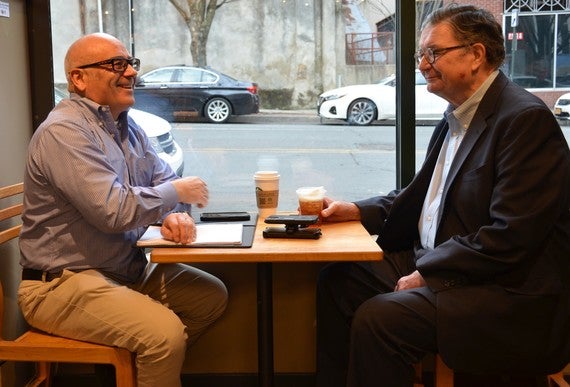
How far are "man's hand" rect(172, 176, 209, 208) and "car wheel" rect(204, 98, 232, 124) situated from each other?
77 centimetres

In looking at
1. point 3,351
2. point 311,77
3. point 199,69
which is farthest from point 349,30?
point 3,351

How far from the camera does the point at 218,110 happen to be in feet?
10.6

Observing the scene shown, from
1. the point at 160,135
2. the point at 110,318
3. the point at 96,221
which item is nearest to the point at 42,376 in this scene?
the point at 110,318

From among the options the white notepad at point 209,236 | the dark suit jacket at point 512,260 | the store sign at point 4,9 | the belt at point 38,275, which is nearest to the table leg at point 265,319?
the white notepad at point 209,236

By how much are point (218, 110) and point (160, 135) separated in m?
0.28

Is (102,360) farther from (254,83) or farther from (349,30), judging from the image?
(349,30)

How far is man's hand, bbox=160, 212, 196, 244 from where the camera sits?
2.25 meters

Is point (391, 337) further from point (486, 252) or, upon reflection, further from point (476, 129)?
point (476, 129)

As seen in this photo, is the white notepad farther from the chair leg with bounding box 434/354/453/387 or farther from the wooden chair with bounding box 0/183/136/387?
the chair leg with bounding box 434/354/453/387

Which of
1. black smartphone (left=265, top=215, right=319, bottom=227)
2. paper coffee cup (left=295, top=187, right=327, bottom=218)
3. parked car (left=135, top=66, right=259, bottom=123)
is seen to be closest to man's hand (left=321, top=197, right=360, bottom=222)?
paper coffee cup (left=295, top=187, right=327, bottom=218)

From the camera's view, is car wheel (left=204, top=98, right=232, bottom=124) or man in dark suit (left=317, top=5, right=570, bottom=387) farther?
car wheel (left=204, top=98, right=232, bottom=124)

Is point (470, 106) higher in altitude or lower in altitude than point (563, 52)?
lower

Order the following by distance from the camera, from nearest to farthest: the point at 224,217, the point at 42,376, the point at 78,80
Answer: the point at 78,80 < the point at 224,217 < the point at 42,376

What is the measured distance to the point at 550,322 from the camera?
2.16 metres
